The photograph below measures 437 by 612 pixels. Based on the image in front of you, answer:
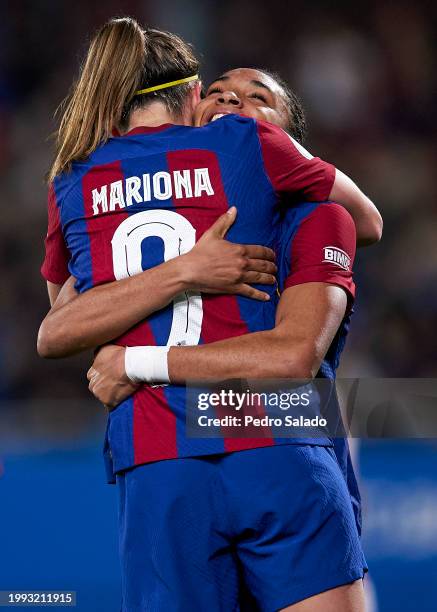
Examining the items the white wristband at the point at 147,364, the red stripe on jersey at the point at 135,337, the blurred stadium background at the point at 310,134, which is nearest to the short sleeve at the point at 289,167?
the red stripe on jersey at the point at 135,337

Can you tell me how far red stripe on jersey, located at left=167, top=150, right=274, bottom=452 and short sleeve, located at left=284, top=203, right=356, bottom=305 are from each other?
16 centimetres

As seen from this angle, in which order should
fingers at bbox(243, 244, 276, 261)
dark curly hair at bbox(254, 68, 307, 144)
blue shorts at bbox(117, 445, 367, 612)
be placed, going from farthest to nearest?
dark curly hair at bbox(254, 68, 307, 144)
fingers at bbox(243, 244, 276, 261)
blue shorts at bbox(117, 445, 367, 612)

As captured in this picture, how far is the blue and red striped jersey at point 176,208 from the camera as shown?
193 centimetres

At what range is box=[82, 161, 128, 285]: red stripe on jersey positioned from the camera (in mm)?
2000

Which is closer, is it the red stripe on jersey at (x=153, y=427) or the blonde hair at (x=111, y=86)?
the red stripe on jersey at (x=153, y=427)

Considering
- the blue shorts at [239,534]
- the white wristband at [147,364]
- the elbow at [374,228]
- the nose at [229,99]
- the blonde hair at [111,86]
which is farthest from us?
the nose at [229,99]

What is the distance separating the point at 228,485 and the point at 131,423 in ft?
0.88

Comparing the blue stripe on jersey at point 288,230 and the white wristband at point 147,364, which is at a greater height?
the blue stripe on jersey at point 288,230

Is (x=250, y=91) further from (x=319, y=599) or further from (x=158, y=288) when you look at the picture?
(x=319, y=599)

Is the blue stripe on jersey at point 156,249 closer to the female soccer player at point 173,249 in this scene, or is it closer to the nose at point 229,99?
the female soccer player at point 173,249

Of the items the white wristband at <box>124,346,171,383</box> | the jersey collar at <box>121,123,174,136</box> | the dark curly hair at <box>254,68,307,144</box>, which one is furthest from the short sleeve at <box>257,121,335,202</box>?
the dark curly hair at <box>254,68,307,144</box>

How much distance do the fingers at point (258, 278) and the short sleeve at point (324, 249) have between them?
4cm

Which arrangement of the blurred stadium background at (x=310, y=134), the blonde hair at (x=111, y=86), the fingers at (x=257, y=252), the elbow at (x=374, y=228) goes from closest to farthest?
the fingers at (x=257, y=252)
the blonde hair at (x=111, y=86)
the elbow at (x=374, y=228)
the blurred stadium background at (x=310, y=134)

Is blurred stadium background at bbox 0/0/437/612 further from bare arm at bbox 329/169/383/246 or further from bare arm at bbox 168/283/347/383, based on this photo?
bare arm at bbox 168/283/347/383
